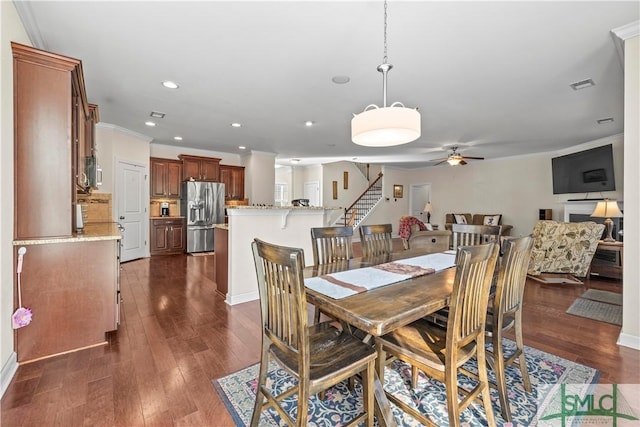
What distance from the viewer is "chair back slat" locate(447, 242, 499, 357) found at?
126cm

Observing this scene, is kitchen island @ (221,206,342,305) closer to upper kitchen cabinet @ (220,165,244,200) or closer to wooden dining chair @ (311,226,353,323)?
wooden dining chair @ (311,226,353,323)

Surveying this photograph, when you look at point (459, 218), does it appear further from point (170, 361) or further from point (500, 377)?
point (170, 361)

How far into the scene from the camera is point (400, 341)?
1.51 meters

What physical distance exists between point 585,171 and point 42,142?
885 centimetres

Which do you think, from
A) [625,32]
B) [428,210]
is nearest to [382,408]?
[625,32]

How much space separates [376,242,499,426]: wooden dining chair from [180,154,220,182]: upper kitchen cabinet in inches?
248

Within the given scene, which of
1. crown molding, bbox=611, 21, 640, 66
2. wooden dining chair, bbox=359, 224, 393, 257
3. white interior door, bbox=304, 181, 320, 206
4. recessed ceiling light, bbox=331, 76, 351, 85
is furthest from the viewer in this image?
white interior door, bbox=304, 181, 320, 206

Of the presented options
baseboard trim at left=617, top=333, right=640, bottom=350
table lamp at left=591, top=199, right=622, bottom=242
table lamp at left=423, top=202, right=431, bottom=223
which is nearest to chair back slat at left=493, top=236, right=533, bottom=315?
baseboard trim at left=617, top=333, right=640, bottom=350

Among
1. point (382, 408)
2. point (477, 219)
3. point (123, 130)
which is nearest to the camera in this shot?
point (382, 408)

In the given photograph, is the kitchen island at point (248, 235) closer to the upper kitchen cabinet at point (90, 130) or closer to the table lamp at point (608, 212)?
the upper kitchen cabinet at point (90, 130)

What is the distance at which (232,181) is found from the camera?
7391mm

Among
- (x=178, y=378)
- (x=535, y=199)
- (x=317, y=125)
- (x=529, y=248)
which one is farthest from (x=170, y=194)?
(x=535, y=199)

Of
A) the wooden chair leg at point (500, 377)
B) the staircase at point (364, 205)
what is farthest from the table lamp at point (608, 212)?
the staircase at point (364, 205)

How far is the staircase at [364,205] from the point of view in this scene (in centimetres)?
988
